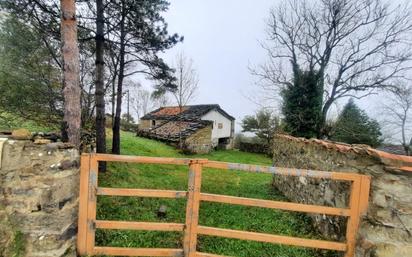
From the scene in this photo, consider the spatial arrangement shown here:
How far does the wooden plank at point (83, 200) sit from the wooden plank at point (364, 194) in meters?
2.93

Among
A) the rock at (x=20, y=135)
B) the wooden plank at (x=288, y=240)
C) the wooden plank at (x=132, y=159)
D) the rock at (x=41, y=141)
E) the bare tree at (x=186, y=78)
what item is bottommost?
the wooden plank at (x=288, y=240)

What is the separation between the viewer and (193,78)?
826 inches

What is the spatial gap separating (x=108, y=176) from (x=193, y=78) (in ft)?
49.5

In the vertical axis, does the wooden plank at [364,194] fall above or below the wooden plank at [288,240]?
above

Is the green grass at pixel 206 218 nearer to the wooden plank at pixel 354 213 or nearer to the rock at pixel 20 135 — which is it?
the wooden plank at pixel 354 213

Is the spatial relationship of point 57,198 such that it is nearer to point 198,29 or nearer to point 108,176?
point 108,176

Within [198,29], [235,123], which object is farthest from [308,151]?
[235,123]

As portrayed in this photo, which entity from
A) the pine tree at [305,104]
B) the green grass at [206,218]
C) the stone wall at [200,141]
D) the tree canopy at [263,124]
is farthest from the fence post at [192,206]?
the tree canopy at [263,124]

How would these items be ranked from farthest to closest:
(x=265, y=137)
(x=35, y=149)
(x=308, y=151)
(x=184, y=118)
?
1. (x=265, y=137)
2. (x=184, y=118)
3. (x=308, y=151)
4. (x=35, y=149)

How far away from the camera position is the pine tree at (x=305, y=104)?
15.4 meters

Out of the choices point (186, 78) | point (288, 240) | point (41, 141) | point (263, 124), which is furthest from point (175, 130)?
point (288, 240)

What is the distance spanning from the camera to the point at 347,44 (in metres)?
16.7

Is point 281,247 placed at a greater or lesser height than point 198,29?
lesser

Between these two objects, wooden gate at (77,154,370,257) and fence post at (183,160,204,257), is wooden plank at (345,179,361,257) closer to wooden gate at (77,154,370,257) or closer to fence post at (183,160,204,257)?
wooden gate at (77,154,370,257)
